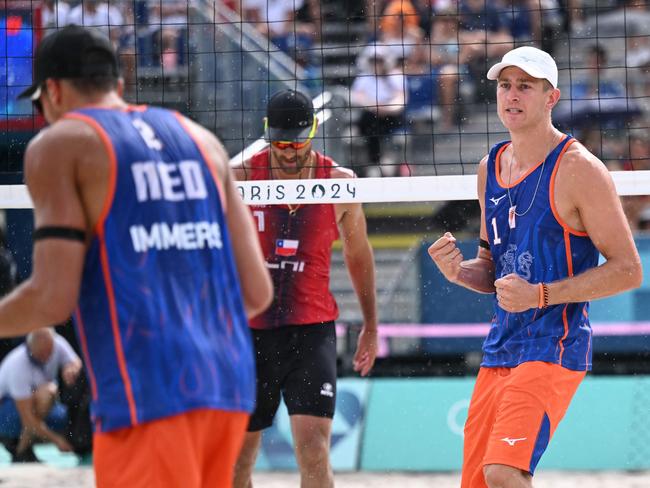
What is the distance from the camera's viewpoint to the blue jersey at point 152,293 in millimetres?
2857

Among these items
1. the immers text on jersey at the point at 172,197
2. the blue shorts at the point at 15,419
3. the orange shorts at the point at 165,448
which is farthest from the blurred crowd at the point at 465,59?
the orange shorts at the point at 165,448

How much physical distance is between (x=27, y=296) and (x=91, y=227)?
0.75 ft

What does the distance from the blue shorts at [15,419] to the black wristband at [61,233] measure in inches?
260

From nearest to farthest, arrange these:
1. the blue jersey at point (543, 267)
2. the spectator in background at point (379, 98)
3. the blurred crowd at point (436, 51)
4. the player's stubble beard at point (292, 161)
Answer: the blue jersey at point (543, 267) → the player's stubble beard at point (292, 161) → the blurred crowd at point (436, 51) → the spectator in background at point (379, 98)

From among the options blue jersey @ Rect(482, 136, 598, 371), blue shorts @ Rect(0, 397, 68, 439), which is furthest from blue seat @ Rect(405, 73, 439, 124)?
blue jersey @ Rect(482, 136, 598, 371)

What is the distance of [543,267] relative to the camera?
4.48 metres

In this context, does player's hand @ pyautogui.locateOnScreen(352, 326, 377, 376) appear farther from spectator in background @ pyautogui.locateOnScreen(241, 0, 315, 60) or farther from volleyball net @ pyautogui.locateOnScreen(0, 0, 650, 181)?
spectator in background @ pyautogui.locateOnScreen(241, 0, 315, 60)

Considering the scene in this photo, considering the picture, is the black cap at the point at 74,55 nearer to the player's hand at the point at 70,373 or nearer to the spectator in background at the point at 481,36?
the player's hand at the point at 70,373

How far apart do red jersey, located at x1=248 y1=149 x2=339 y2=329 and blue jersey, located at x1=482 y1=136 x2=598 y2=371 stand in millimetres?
1296

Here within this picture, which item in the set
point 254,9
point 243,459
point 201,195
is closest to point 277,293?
point 243,459

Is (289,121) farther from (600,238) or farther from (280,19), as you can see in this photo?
(280,19)

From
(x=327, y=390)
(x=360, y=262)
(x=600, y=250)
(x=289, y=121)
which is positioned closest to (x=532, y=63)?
(x=600, y=250)

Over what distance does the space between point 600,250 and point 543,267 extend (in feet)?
0.73

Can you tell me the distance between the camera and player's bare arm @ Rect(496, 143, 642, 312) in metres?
4.34
